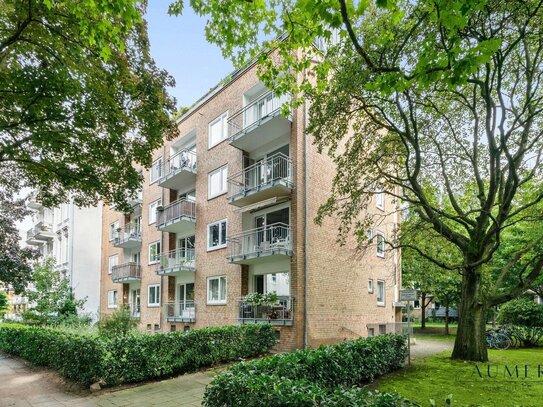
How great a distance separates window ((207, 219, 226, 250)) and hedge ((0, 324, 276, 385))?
6441 mm

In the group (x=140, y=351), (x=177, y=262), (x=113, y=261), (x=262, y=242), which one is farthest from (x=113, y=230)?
(x=140, y=351)

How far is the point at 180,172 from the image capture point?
21172mm

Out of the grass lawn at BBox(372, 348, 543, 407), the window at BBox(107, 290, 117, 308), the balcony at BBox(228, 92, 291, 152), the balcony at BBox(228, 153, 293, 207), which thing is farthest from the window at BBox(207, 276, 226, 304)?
the window at BBox(107, 290, 117, 308)

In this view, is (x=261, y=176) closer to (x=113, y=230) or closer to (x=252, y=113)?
(x=252, y=113)

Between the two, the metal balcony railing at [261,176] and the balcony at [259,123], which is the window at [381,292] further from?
the balcony at [259,123]

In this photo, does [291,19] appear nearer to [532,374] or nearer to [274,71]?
[274,71]

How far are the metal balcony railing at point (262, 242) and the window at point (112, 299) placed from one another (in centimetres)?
1855

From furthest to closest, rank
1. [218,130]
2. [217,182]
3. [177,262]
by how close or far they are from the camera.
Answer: [177,262] < [218,130] < [217,182]

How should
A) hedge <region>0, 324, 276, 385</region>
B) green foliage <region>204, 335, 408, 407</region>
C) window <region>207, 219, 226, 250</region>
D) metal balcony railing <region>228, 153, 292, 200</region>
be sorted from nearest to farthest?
green foliage <region>204, 335, 408, 407</region>
hedge <region>0, 324, 276, 385</region>
metal balcony railing <region>228, 153, 292, 200</region>
window <region>207, 219, 226, 250</region>

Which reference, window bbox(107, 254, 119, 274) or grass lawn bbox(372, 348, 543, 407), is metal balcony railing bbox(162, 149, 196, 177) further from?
grass lawn bbox(372, 348, 543, 407)

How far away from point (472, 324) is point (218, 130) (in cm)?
1481

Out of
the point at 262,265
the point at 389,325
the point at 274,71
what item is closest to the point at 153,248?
the point at 262,265

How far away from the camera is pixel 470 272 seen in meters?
13.2

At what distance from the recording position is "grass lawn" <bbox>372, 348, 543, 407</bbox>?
25.9ft
